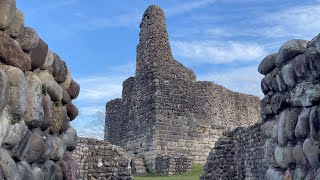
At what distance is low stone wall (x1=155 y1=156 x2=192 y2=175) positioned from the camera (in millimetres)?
22938

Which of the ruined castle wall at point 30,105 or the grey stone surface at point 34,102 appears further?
the grey stone surface at point 34,102

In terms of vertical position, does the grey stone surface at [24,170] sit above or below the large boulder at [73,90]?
below

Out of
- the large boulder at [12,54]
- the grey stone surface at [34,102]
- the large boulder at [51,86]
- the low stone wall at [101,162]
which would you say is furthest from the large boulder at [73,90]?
the low stone wall at [101,162]

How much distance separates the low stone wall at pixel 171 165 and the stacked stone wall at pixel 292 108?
60.7 ft

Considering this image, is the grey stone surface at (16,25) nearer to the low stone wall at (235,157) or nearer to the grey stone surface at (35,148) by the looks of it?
the grey stone surface at (35,148)

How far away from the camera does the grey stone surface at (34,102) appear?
152 inches

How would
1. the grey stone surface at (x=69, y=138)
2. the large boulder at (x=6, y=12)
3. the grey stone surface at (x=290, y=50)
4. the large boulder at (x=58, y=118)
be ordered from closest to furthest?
1. the large boulder at (x=6, y=12)
2. the grey stone surface at (x=290, y=50)
3. the large boulder at (x=58, y=118)
4. the grey stone surface at (x=69, y=138)

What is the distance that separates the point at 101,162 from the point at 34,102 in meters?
8.91

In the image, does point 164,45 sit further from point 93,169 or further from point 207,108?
point 93,169

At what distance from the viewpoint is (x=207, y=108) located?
28.6 meters

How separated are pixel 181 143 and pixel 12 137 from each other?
22.7 meters

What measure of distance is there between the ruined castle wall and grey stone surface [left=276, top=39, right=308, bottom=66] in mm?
2124

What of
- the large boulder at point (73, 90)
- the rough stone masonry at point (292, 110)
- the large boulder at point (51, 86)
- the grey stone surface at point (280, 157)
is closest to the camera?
the rough stone masonry at point (292, 110)

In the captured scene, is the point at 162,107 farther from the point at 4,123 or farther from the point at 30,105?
the point at 4,123
